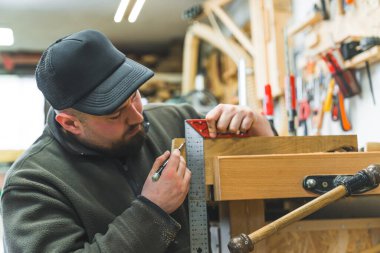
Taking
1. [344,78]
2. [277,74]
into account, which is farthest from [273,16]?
[344,78]

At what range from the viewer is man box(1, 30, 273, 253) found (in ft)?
3.58

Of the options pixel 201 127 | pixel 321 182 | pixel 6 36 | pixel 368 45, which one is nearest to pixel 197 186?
pixel 201 127

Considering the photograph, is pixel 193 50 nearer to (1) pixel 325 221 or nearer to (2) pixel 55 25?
(2) pixel 55 25

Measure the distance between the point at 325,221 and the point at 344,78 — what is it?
919mm

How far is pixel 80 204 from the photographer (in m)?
1.20

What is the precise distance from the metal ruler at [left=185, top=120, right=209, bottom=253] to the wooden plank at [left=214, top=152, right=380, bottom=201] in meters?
0.09

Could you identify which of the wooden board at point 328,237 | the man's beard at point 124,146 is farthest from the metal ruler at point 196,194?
the man's beard at point 124,146

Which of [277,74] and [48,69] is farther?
[277,74]

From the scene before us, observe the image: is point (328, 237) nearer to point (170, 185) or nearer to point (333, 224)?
point (333, 224)

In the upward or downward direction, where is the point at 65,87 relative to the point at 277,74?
upward

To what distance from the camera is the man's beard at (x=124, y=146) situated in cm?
130

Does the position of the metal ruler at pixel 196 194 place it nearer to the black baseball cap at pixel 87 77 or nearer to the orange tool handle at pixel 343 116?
the black baseball cap at pixel 87 77

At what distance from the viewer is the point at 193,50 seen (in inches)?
166

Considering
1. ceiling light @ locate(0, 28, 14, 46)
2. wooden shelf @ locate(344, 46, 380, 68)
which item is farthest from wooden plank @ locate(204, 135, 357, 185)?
ceiling light @ locate(0, 28, 14, 46)
